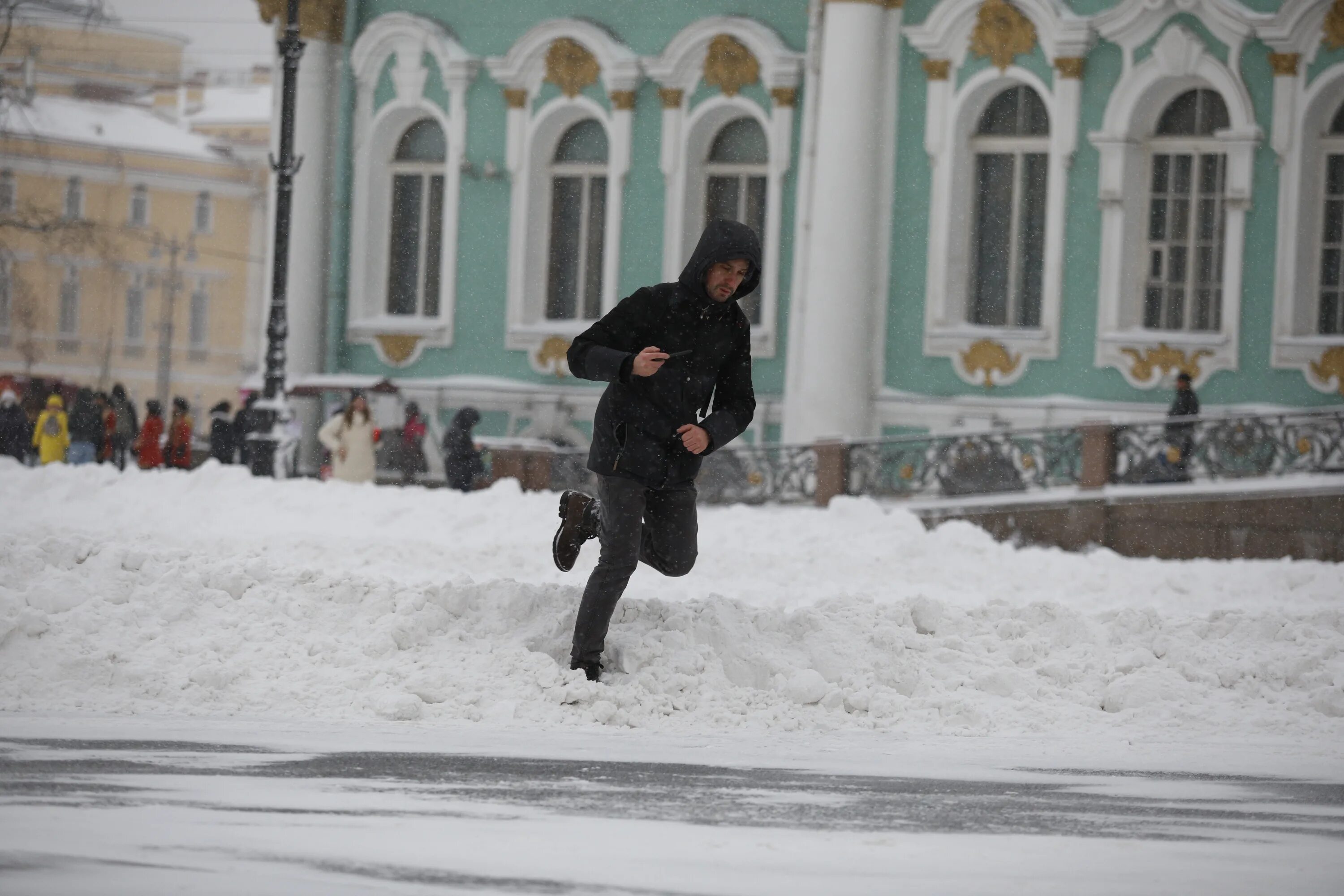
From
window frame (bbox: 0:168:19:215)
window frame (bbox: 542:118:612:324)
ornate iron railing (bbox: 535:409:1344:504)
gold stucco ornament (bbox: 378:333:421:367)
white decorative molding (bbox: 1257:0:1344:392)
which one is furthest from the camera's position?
window frame (bbox: 0:168:19:215)

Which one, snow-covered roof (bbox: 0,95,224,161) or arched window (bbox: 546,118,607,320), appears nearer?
arched window (bbox: 546,118,607,320)

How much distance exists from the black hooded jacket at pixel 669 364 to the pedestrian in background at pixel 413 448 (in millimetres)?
17338

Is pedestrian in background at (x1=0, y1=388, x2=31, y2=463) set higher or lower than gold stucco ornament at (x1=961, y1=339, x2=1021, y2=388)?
lower

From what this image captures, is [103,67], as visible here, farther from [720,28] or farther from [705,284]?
[705,284]

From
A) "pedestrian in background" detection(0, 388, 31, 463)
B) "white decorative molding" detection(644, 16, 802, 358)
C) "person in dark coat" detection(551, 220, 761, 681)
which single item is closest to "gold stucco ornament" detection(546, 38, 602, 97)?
"white decorative molding" detection(644, 16, 802, 358)

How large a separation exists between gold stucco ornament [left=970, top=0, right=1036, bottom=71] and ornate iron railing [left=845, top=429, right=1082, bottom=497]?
4.41 m

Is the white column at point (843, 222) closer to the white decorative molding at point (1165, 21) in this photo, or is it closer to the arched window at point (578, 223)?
the white decorative molding at point (1165, 21)

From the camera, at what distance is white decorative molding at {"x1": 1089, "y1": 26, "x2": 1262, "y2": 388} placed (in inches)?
875

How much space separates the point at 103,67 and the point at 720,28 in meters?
46.0

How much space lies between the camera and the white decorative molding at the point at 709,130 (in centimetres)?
2517

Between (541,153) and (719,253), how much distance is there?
18.7 m

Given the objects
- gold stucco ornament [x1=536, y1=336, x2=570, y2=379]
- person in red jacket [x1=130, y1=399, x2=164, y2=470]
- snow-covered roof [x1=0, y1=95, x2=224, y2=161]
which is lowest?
person in red jacket [x1=130, y1=399, x2=164, y2=470]

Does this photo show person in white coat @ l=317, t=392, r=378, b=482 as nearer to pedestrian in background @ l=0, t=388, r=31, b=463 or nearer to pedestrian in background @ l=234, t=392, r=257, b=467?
pedestrian in background @ l=234, t=392, r=257, b=467

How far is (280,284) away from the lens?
941 inches
